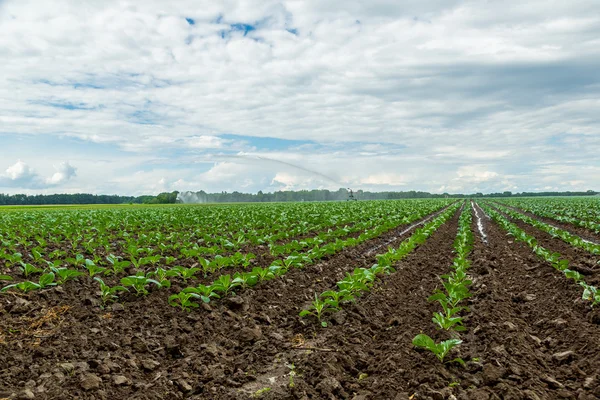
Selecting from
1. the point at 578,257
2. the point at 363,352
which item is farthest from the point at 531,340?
the point at 578,257

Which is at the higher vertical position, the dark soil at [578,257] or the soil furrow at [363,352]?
the dark soil at [578,257]

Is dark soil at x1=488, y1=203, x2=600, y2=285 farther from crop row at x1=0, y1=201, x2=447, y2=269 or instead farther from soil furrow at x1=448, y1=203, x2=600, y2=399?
crop row at x1=0, y1=201, x2=447, y2=269

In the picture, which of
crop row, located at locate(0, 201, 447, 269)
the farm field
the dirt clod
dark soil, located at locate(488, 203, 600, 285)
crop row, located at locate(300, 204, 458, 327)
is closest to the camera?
the dirt clod

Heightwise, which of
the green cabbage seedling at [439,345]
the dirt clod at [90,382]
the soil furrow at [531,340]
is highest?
the green cabbage seedling at [439,345]

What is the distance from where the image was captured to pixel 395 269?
9.88 meters

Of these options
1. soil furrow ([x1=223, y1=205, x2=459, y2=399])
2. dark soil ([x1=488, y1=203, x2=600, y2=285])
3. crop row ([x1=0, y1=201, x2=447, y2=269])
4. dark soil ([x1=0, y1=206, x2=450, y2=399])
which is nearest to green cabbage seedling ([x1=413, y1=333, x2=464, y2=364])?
soil furrow ([x1=223, y1=205, x2=459, y2=399])

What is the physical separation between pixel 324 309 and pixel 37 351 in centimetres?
365

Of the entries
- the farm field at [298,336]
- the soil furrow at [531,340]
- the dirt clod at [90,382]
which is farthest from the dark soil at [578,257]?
the dirt clod at [90,382]

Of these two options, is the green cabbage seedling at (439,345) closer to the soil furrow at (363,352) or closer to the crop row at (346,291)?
the soil furrow at (363,352)

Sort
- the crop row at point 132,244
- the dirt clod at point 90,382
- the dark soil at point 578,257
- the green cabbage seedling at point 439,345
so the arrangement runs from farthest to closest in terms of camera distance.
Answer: the crop row at point 132,244
the dark soil at point 578,257
the green cabbage seedling at point 439,345
the dirt clod at point 90,382

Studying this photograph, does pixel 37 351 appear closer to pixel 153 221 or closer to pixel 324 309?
pixel 324 309

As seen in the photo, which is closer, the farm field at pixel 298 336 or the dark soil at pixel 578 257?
the farm field at pixel 298 336

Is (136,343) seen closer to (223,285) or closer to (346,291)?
(223,285)

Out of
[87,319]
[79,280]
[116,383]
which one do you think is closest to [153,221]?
[79,280]
